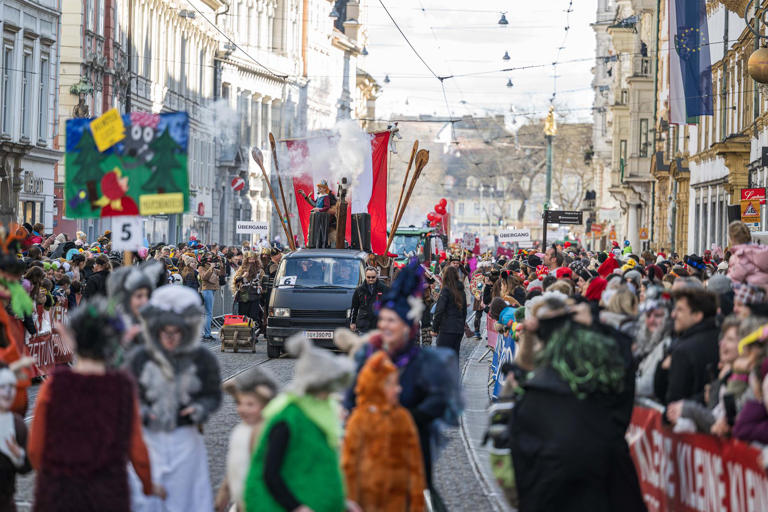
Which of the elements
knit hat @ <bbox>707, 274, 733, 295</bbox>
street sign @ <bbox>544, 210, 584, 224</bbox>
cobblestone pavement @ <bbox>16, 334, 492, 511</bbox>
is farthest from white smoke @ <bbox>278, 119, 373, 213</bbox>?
knit hat @ <bbox>707, 274, 733, 295</bbox>

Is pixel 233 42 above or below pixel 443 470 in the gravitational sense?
above

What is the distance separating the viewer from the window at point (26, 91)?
130 ft

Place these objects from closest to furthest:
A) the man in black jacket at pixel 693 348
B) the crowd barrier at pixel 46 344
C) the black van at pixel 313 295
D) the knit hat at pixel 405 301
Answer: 1. the knit hat at pixel 405 301
2. the man in black jacket at pixel 693 348
3. the crowd barrier at pixel 46 344
4. the black van at pixel 313 295

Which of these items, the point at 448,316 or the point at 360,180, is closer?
the point at 448,316

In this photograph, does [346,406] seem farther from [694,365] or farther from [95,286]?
[95,286]

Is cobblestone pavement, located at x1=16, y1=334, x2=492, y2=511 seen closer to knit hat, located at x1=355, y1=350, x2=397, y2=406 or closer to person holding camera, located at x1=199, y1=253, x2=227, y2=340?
knit hat, located at x1=355, y1=350, x2=397, y2=406

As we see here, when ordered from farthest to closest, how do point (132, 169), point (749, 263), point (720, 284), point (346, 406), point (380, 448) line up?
point (749, 263) → point (720, 284) → point (132, 169) → point (346, 406) → point (380, 448)

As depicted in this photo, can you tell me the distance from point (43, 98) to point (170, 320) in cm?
3480

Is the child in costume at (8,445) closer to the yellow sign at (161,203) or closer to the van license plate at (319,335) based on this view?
the yellow sign at (161,203)

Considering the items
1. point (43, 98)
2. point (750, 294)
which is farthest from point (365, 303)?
point (43, 98)

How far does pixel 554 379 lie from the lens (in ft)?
25.3

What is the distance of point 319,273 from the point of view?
25.8 meters

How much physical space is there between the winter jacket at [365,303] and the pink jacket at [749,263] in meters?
6.90

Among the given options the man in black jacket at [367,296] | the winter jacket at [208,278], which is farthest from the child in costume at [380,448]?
the winter jacket at [208,278]
